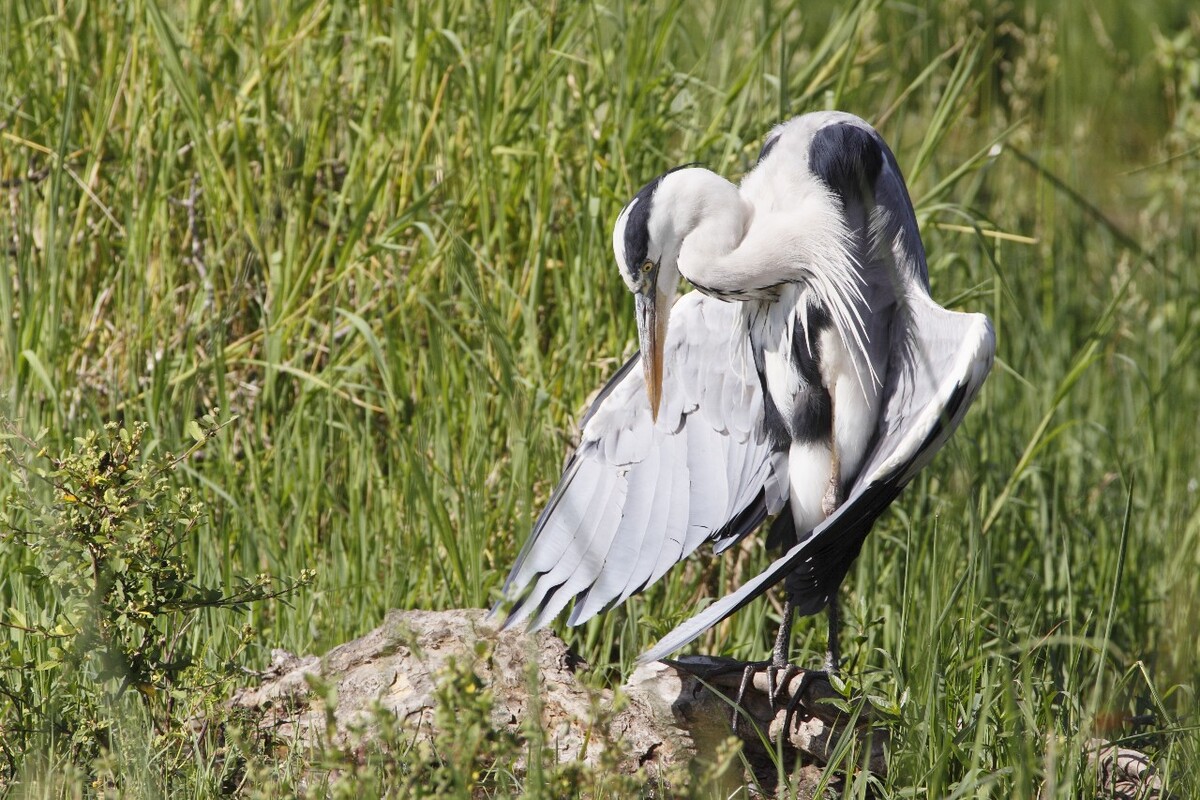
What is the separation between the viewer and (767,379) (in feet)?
8.95

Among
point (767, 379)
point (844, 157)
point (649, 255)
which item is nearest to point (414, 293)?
point (649, 255)

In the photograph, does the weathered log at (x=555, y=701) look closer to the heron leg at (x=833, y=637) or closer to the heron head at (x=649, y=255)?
the heron leg at (x=833, y=637)

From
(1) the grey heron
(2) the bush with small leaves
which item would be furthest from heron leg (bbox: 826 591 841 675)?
(2) the bush with small leaves

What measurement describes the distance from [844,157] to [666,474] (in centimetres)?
74

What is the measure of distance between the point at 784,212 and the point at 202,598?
4.41 ft

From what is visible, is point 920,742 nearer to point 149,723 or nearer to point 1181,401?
point 149,723

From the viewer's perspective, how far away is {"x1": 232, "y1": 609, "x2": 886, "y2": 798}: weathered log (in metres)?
2.15

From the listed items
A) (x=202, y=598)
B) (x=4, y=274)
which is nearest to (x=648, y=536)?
(x=202, y=598)

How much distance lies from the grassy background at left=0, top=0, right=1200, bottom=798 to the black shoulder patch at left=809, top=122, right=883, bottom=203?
49 cm


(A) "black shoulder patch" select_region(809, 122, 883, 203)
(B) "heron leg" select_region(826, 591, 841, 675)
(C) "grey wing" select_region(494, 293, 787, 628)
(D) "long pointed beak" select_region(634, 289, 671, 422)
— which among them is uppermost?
(A) "black shoulder patch" select_region(809, 122, 883, 203)

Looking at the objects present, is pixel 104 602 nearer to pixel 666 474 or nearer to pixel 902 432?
pixel 666 474

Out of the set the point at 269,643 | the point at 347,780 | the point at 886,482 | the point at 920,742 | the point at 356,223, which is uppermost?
the point at 356,223

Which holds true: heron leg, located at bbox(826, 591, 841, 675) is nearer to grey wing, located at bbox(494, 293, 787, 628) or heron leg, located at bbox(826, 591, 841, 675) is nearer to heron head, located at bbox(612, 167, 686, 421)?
grey wing, located at bbox(494, 293, 787, 628)

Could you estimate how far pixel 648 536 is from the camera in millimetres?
2586
